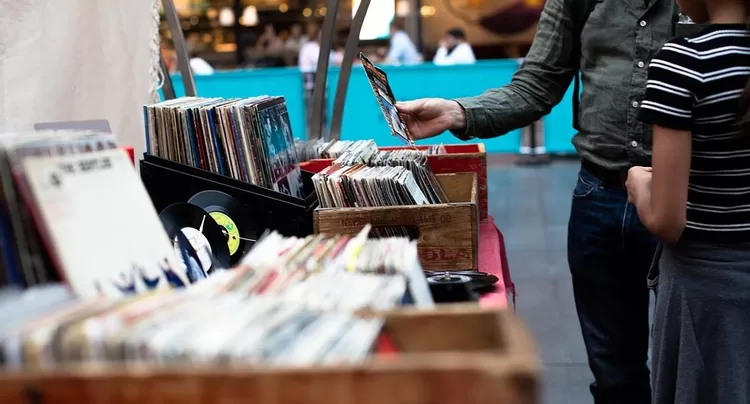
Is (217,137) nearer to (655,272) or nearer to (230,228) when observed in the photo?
(230,228)

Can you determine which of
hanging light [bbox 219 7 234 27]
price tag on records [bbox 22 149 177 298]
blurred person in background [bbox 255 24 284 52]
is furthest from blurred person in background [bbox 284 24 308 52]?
price tag on records [bbox 22 149 177 298]

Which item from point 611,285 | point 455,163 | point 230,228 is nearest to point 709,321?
point 611,285

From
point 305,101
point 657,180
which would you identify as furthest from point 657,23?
point 305,101

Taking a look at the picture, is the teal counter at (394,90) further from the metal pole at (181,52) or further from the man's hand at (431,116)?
the man's hand at (431,116)

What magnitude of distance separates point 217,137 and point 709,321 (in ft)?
3.47

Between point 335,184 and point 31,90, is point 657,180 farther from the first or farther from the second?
point 31,90

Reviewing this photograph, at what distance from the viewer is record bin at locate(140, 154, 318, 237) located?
164 cm

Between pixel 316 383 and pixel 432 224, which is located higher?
pixel 316 383

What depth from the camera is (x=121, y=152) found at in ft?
3.15

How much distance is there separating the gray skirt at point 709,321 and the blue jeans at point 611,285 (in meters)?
0.40

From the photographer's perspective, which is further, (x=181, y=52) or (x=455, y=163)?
(x=181, y=52)

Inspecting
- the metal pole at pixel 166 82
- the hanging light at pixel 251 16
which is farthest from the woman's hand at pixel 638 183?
the hanging light at pixel 251 16

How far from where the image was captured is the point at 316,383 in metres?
0.61

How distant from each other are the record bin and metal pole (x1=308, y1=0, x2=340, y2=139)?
102 centimetres
